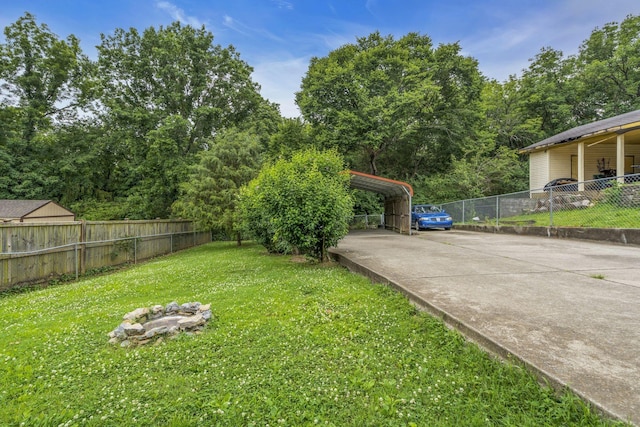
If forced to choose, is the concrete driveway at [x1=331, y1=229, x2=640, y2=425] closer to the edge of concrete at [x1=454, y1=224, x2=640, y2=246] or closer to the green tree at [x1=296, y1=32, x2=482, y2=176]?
the edge of concrete at [x1=454, y1=224, x2=640, y2=246]

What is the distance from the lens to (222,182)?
12555 millimetres

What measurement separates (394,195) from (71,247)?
13800 mm

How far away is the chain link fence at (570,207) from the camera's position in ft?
30.5

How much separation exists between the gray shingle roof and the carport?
58.9 ft

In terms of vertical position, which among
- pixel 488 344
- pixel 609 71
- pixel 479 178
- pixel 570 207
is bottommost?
pixel 488 344

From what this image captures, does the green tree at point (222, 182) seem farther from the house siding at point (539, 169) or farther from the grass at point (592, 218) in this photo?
the house siding at point (539, 169)

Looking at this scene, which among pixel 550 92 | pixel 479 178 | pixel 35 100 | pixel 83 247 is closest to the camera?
pixel 83 247

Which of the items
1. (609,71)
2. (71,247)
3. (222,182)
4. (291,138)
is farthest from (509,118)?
(71,247)

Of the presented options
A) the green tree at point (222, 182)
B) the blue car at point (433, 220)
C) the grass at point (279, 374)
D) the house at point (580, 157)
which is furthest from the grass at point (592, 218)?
→ the green tree at point (222, 182)

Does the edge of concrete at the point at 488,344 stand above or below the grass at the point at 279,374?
above

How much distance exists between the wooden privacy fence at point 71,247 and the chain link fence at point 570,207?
589 inches

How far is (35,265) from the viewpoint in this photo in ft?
25.2

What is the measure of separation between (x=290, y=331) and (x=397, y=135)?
1903cm

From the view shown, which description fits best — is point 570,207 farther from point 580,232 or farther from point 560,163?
point 560,163
